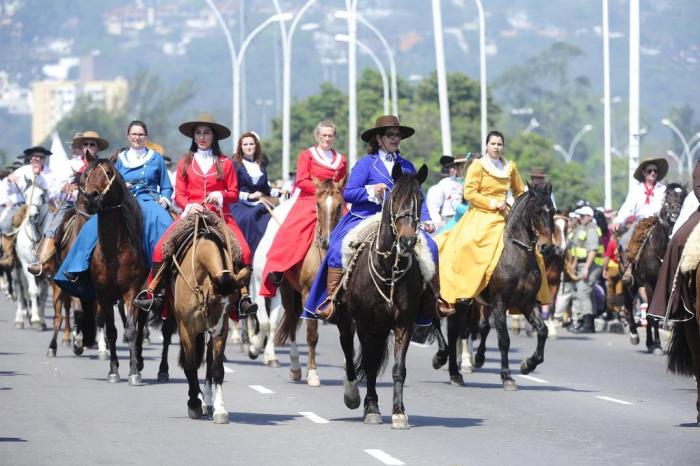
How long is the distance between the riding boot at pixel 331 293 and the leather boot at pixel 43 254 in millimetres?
10132

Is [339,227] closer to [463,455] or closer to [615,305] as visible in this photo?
[463,455]

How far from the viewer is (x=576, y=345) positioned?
1152 inches

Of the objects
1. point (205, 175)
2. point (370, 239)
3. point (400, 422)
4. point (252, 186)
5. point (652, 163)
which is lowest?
point (400, 422)

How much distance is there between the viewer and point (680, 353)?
1714cm

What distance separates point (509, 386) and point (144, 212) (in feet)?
Result: 14.3

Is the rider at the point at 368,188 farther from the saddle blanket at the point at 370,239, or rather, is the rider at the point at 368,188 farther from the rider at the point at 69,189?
the rider at the point at 69,189

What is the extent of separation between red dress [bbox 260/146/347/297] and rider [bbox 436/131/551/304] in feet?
5.09

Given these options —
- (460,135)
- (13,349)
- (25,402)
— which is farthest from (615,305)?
(460,135)

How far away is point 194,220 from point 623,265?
1223 centimetres

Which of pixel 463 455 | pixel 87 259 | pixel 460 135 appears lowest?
pixel 463 455

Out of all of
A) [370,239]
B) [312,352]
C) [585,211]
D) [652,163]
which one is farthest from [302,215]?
[585,211]

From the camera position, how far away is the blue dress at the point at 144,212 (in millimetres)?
20219

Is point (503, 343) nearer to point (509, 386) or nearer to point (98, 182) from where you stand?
point (509, 386)

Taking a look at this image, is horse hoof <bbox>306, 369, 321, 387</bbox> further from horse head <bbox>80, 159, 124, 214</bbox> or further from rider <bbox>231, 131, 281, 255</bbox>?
rider <bbox>231, 131, 281, 255</bbox>
